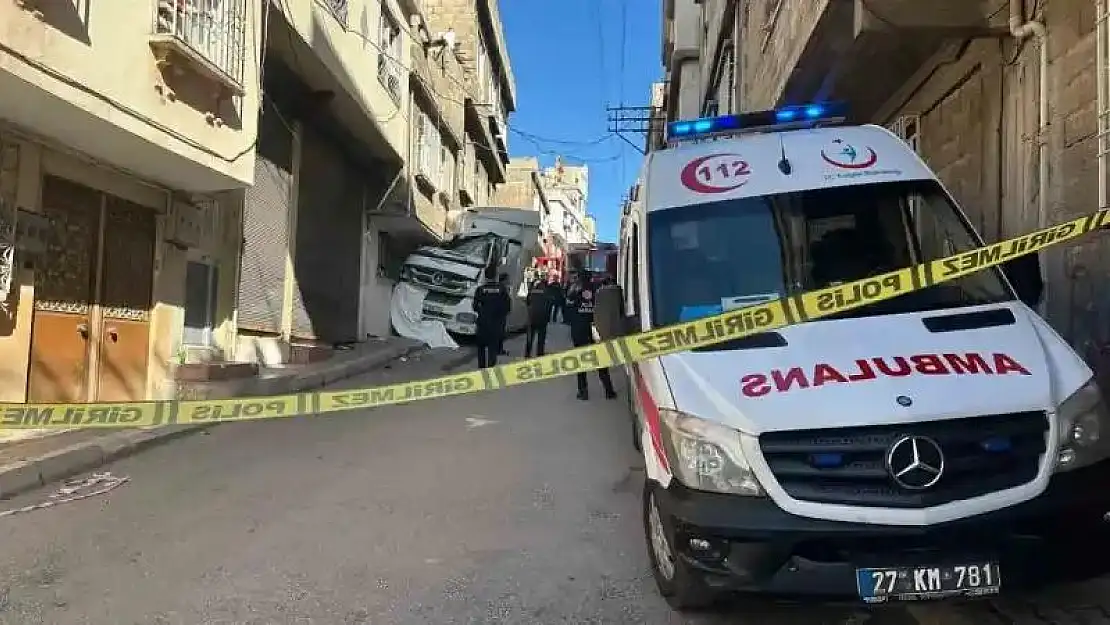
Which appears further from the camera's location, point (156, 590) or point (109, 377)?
point (109, 377)

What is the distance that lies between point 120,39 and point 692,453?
6954mm

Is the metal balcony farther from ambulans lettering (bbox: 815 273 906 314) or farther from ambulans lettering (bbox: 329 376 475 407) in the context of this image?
ambulans lettering (bbox: 815 273 906 314)

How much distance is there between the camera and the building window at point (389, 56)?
58.2ft

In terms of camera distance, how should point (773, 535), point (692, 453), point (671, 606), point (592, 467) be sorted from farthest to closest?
point (592, 467), point (671, 606), point (692, 453), point (773, 535)

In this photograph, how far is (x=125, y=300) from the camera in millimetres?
9992

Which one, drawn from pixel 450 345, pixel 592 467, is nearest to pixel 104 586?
pixel 592 467

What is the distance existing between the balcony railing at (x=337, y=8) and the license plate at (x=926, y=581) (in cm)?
1240

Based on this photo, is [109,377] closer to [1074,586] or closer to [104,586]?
[104,586]

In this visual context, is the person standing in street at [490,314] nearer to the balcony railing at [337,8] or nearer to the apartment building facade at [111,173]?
the apartment building facade at [111,173]

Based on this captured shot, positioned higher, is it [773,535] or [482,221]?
[482,221]

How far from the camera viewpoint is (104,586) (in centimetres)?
427

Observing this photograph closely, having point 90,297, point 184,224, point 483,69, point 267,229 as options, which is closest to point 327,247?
point 267,229

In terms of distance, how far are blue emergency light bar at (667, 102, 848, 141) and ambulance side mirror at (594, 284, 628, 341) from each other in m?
1.99

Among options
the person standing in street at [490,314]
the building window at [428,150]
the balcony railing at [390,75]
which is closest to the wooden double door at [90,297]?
the person standing in street at [490,314]
